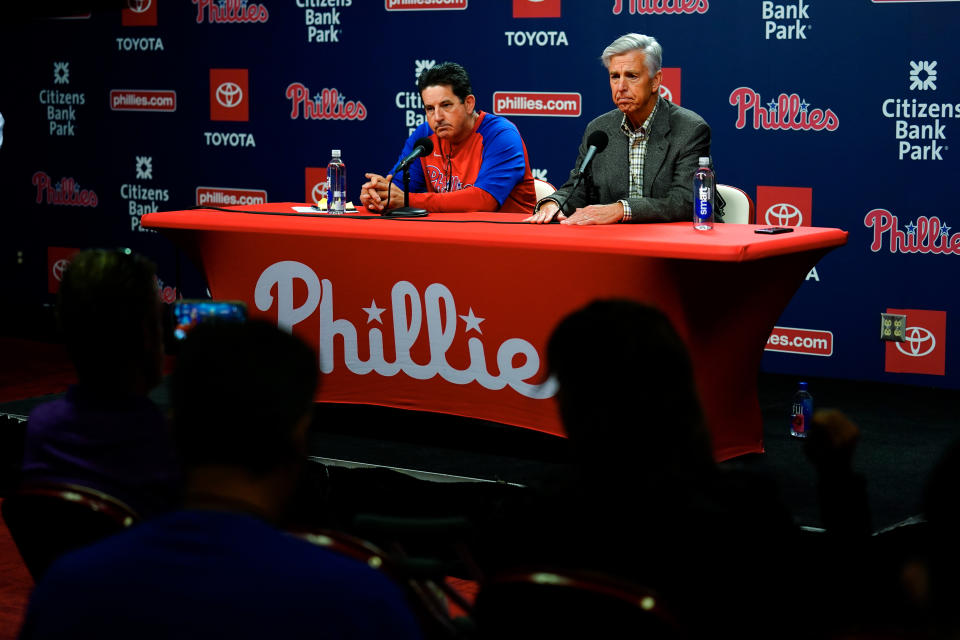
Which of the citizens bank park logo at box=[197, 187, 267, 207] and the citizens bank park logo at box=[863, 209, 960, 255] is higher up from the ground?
the citizens bank park logo at box=[197, 187, 267, 207]

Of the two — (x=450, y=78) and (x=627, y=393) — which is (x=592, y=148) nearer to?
(x=450, y=78)

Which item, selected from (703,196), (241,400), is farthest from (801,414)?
(241,400)

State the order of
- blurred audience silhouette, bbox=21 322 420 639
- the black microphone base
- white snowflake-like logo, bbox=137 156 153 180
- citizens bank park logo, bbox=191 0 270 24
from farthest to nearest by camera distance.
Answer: white snowflake-like logo, bbox=137 156 153 180 → citizens bank park logo, bbox=191 0 270 24 → the black microphone base → blurred audience silhouette, bbox=21 322 420 639

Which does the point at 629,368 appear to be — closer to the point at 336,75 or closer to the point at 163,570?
the point at 163,570

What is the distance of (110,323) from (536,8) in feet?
13.9

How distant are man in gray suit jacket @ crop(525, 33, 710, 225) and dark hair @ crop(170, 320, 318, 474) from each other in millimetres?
2731

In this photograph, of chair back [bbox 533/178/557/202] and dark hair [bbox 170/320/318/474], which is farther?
chair back [bbox 533/178/557/202]

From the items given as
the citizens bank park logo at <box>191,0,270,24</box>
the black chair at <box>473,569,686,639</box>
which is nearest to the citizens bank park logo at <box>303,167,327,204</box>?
the citizens bank park logo at <box>191,0,270,24</box>

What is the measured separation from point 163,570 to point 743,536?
66cm

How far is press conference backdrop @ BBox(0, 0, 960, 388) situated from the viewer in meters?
5.10

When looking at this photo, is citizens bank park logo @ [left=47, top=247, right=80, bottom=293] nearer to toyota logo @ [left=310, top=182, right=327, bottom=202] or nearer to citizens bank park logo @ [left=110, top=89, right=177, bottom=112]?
citizens bank park logo @ [left=110, top=89, right=177, bottom=112]

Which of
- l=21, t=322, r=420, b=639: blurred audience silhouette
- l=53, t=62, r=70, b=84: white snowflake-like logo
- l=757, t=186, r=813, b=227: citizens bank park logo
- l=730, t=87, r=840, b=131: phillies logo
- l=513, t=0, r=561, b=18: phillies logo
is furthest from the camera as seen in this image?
l=53, t=62, r=70, b=84: white snowflake-like logo

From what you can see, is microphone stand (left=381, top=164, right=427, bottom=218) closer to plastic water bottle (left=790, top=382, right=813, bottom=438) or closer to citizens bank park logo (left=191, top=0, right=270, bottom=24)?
plastic water bottle (left=790, top=382, right=813, bottom=438)

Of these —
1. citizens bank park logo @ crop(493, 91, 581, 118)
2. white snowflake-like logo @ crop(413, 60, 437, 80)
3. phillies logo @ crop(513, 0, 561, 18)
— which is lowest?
citizens bank park logo @ crop(493, 91, 581, 118)
